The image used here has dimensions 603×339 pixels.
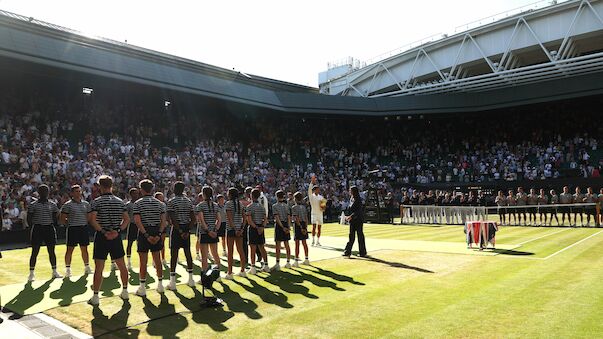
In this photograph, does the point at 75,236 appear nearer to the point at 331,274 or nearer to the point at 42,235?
the point at 42,235

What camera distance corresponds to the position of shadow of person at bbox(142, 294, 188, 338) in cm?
599

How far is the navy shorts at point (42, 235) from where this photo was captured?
32.1ft

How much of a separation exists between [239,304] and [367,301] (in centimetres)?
206

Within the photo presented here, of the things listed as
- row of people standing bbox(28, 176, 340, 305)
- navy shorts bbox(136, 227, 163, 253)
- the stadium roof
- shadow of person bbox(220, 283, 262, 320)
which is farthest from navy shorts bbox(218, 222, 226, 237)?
the stadium roof

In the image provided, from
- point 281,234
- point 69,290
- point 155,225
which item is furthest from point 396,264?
point 69,290

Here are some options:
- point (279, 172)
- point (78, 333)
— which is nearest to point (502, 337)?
point (78, 333)

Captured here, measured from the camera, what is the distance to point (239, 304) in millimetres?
7383

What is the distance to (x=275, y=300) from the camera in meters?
7.57

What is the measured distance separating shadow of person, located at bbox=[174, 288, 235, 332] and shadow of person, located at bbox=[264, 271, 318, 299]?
5.08ft

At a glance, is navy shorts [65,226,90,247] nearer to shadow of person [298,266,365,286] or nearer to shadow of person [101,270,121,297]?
shadow of person [101,270,121,297]

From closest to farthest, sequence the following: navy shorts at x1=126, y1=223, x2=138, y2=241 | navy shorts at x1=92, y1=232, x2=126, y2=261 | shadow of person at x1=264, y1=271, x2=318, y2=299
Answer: navy shorts at x1=92, y1=232, x2=126, y2=261 < shadow of person at x1=264, y1=271, x2=318, y2=299 < navy shorts at x1=126, y1=223, x2=138, y2=241

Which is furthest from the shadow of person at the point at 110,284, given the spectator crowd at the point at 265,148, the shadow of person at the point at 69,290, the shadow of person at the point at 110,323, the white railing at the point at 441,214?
the white railing at the point at 441,214

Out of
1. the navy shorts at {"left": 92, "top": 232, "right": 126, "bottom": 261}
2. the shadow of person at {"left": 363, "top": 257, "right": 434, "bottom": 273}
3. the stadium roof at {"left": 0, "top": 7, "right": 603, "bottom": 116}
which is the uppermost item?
the stadium roof at {"left": 0, "top": 7, "right": 603, "bottom": 116}

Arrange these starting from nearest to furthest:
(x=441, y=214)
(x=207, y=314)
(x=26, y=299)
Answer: (x=207, y=314)
(x=26, y=299)
(x=441, y=214)
